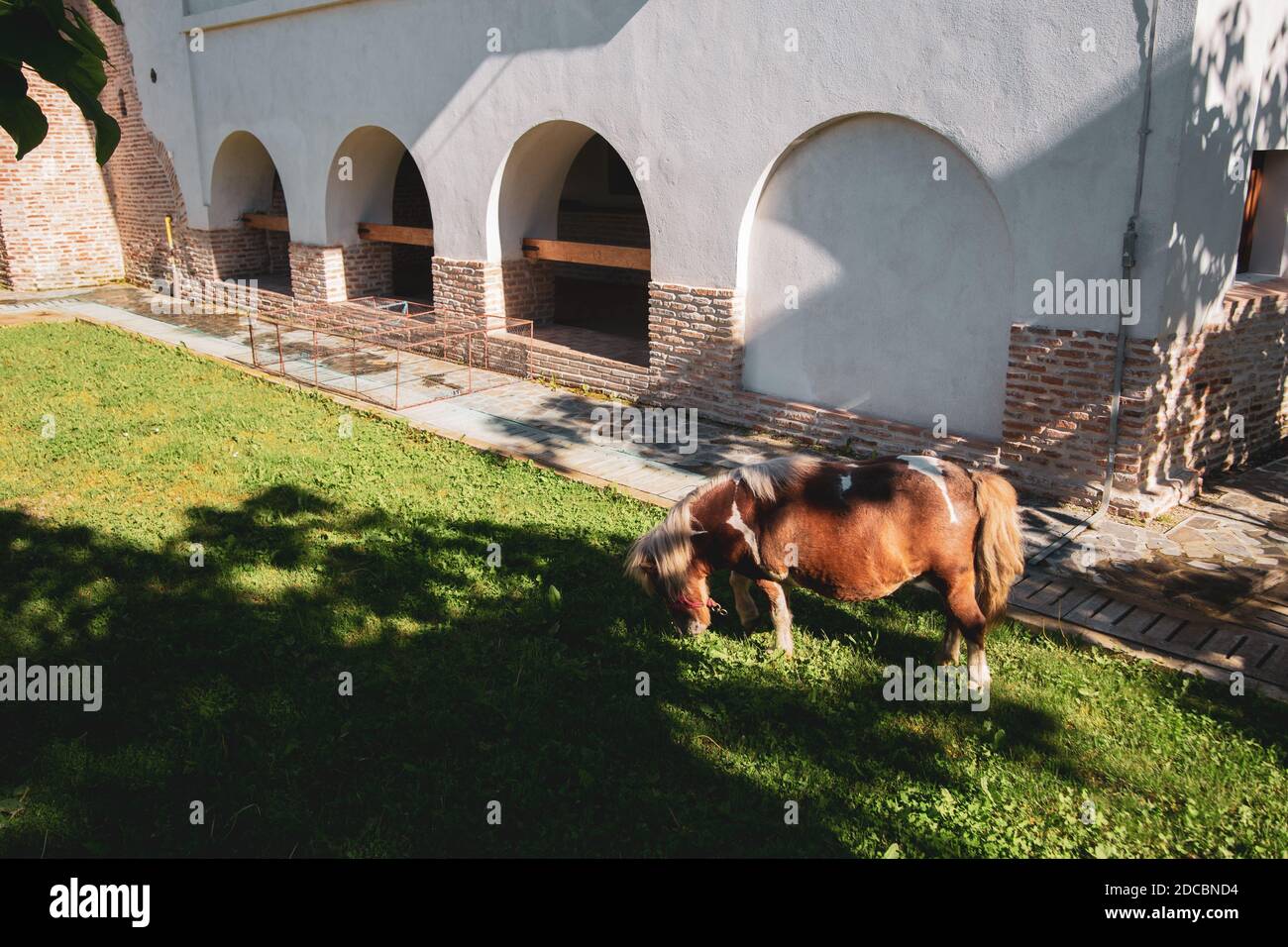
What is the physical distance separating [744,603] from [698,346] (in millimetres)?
5200

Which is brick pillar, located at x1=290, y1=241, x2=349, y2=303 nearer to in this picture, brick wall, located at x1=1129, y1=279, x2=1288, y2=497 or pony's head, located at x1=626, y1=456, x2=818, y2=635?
pony's head, located at x1=626, y1=456, x2=818, y2=635

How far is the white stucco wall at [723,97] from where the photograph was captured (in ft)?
24.4

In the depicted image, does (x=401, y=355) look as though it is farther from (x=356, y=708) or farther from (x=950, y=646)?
(x=950, y=646)

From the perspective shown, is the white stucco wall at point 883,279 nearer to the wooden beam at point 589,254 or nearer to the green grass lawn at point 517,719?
the wooden beam at point 589,254

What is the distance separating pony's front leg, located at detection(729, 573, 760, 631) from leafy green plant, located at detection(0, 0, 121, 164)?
14.0 feet

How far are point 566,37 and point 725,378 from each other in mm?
4390

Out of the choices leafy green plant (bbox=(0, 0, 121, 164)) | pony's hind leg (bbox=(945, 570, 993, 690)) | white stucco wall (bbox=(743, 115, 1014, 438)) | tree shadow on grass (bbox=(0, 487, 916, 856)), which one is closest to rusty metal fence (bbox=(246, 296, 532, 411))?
white stucco wall (bbox=(743, 115, 1014, 438))

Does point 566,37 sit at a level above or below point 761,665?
above

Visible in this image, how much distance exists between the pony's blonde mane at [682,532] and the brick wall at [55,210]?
1925 centimetres

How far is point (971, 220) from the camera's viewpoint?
852 centimetres

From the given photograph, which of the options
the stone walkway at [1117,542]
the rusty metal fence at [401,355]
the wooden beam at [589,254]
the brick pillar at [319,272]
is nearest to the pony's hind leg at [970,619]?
the stone walkway at [1117,542]

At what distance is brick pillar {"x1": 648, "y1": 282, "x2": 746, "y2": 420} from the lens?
1043 cm

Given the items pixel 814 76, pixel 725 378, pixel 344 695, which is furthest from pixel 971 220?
pixel 344 695
